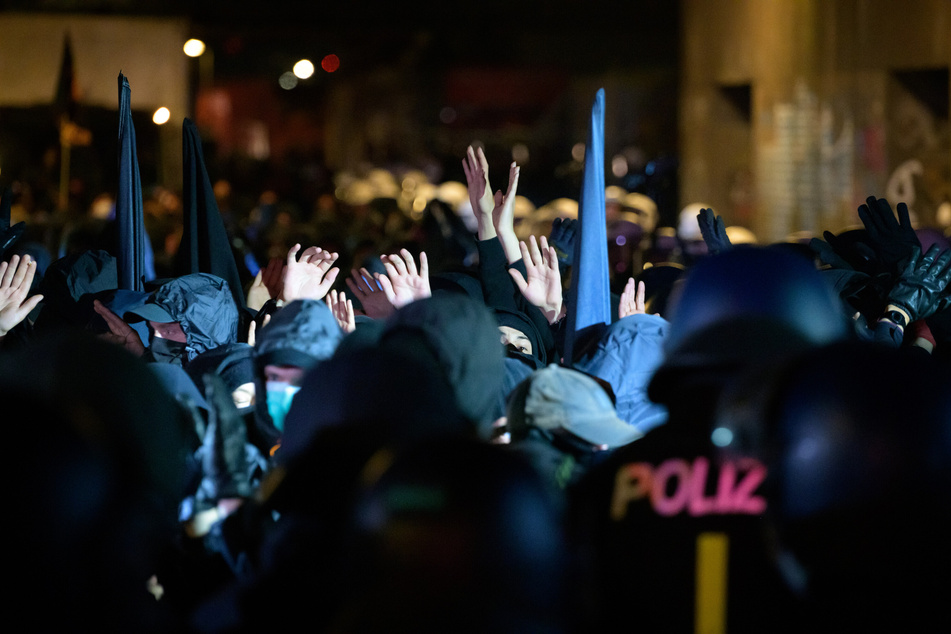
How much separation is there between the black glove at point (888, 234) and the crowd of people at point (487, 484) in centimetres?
288

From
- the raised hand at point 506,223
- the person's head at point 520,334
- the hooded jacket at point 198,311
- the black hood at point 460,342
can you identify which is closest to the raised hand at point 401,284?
the person's head at point 520,334

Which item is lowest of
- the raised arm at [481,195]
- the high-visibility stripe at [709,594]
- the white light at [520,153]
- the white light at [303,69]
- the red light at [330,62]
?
the high-visibility stripe at [709,594]

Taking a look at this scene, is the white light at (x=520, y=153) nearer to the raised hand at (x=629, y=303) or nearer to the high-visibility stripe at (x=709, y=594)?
the raised hand at (x=629, y=303)

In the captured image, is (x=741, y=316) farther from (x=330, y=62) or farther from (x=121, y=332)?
(x=330, y=62)

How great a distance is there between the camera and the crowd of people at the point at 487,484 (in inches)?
79.4

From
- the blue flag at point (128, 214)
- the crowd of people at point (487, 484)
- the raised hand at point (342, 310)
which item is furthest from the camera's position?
the blue flag at point (128, 214)

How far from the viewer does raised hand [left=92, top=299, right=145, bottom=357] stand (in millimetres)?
4801

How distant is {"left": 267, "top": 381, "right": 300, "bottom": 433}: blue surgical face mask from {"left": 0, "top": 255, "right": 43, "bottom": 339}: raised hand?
1.95 meters

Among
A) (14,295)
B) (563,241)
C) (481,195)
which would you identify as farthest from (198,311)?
(563,241)

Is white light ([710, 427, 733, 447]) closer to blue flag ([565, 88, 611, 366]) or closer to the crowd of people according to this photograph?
the crowd of people

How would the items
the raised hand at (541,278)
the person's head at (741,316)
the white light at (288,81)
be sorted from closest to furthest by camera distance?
the person's head at (741,316)
the raised hand at (541,278)
the white light at (288,81)

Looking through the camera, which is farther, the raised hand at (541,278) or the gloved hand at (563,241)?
the gloved hand at (563,241)

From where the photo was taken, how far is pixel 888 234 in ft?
18.1

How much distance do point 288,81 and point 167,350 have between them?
42.0 metres
